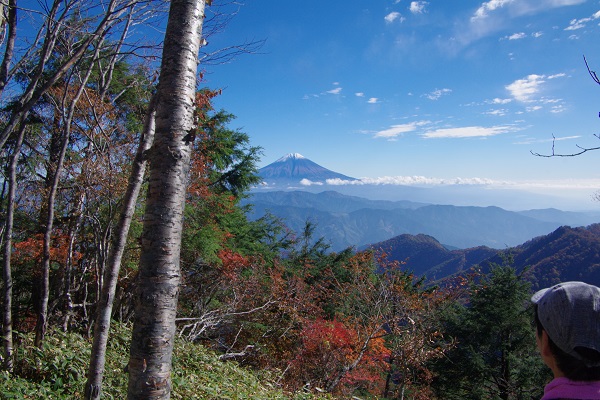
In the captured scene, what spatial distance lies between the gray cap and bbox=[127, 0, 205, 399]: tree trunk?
1716 mm

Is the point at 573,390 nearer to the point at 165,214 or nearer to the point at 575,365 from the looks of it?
the point at 575,365

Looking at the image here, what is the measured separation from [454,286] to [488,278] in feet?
5.42

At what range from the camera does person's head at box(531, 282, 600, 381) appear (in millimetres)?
1173

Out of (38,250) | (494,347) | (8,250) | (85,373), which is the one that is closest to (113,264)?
(85,373)

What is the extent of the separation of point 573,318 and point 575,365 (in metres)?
0.15

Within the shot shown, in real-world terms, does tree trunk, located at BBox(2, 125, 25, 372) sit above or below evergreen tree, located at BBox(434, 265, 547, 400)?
above

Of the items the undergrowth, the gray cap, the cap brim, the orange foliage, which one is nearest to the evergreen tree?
the undergrowth

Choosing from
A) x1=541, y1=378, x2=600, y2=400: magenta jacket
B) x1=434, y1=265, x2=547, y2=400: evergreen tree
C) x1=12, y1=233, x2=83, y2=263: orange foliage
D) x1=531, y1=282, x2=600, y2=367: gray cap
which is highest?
x1=531, y1=282, x2=600, y2=367: gray cap

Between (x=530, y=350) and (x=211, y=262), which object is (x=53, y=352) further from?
(x=530, y=350)

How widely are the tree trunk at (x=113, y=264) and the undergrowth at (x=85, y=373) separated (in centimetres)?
81

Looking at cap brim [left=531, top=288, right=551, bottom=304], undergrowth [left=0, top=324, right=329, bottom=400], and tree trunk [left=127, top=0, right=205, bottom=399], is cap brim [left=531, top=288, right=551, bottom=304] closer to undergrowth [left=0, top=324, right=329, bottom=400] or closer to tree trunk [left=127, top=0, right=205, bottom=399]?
tree trunk [left=127, top=0, right=205, bottom=399]

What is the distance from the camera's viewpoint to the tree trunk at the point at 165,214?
1.84 metres

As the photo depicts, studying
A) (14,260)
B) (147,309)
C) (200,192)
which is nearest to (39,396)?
(147,309)

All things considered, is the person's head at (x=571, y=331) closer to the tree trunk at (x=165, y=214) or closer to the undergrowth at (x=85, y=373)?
the tree trunk at (x=165, y=214)
